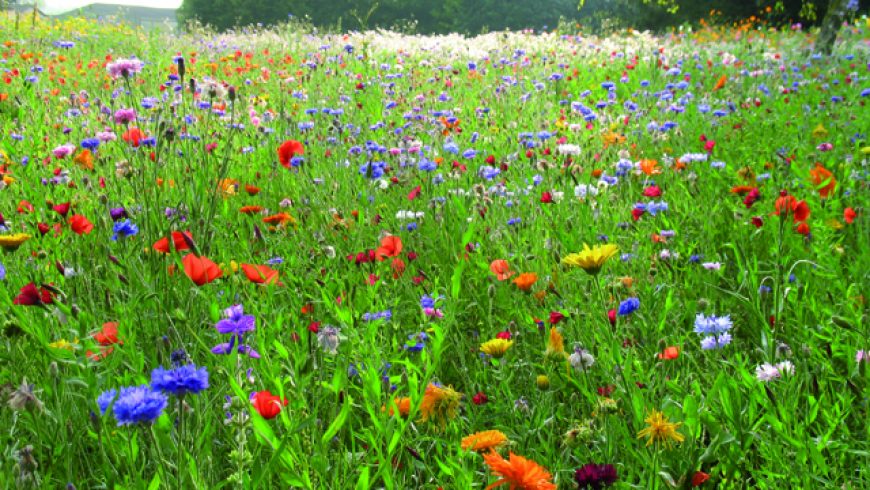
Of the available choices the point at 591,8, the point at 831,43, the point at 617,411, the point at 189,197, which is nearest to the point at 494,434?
the point at 617,411

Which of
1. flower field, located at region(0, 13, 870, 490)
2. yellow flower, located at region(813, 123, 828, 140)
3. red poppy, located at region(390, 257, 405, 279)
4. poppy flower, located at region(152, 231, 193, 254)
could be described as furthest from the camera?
yellow flower, located at region(813, 123, 828, 140)

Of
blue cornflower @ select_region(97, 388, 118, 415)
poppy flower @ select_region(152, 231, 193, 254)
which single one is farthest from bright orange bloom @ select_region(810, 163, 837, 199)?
blue cornflower @ select_region(97, 388, 118, 415)

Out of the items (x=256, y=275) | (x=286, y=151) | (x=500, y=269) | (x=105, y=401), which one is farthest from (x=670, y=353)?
(x=286, y=151)

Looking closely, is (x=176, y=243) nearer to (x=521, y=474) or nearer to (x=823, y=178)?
(x=521, y=474)

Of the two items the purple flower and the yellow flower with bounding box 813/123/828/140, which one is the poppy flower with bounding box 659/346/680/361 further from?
the yellow flower with bounding box 813/123/828/140

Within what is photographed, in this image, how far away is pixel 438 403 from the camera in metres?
1.35

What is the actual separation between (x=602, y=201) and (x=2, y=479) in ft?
7.69

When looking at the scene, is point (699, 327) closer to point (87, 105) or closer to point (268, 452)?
point (268, 452)

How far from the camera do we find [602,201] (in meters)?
2.83

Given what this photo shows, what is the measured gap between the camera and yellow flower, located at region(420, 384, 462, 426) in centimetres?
133

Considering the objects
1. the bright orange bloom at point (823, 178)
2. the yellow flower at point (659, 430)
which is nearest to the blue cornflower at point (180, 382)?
the yellow flower at point (659, 430)

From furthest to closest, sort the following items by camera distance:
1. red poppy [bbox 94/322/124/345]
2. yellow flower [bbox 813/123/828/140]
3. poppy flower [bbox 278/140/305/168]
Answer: yellow flower [bbox 813/123/828/140] → poppy flower [bbox 278/140/305/168] → red poppy [bbox 94/322/124/345]

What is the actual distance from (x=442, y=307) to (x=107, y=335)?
3.04 feet

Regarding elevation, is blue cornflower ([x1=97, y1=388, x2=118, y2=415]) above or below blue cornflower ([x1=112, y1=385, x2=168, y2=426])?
below
